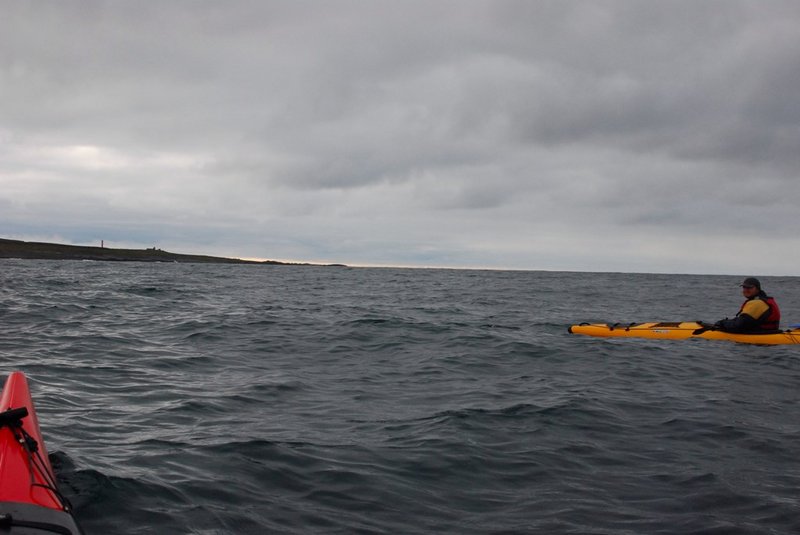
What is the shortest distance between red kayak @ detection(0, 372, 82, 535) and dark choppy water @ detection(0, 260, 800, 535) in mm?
543

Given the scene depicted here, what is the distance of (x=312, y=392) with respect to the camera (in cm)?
919

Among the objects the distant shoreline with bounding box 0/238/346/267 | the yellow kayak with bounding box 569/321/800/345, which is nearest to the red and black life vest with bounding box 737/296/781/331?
the yellow kayak with bounding box 569/321/800/345

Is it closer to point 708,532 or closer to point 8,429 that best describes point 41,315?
point 8,429

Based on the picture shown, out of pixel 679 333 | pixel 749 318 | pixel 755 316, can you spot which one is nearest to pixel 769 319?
pixel 755 316

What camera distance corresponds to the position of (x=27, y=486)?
4.03 metres

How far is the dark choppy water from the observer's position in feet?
16.4

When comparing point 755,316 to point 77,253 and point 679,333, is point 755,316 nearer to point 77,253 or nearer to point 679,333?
point 679,333

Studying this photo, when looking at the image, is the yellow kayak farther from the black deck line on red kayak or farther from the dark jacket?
the black deck line on red kayak

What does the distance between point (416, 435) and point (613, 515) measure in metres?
2.54

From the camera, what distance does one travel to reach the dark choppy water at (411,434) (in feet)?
16.4

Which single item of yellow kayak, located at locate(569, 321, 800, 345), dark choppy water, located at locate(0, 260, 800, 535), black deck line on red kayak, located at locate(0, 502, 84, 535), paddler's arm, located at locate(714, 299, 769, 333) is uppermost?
paddler's arm, located at locate(714, 299, 769, 333)

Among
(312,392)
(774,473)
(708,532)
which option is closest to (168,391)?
(312,392)

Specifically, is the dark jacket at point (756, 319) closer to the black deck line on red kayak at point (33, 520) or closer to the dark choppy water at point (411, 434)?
the dark choppy water at point (411, 434)

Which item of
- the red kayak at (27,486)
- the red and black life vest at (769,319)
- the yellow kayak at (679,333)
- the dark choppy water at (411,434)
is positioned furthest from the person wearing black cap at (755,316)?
the red kayak at (27,486)
